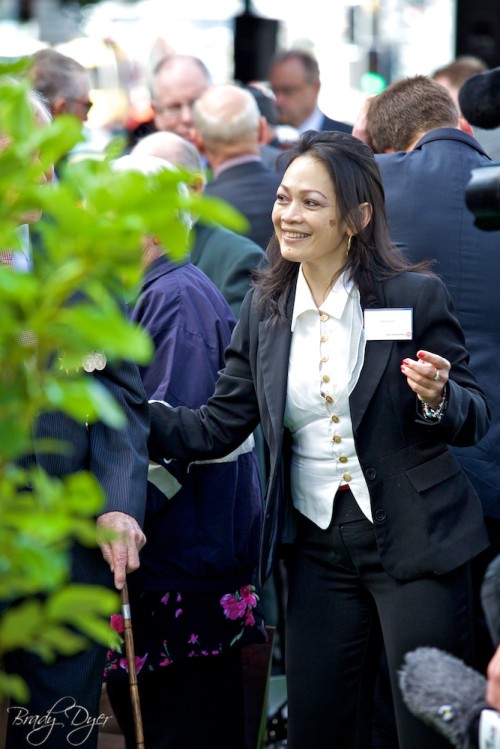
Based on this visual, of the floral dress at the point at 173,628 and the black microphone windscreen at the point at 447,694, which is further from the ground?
the black microphone windscreen at the point at 447,694

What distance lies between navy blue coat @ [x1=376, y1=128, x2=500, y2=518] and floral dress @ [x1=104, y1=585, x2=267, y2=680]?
829 mm

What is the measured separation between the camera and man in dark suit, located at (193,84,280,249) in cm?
548

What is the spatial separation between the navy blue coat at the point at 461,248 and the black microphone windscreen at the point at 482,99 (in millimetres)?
80

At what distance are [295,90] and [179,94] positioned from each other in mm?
1678

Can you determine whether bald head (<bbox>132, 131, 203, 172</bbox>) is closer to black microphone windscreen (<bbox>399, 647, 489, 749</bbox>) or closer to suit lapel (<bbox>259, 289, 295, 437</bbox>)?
suit lapel (<bbox>259, 289, 295, 437</bbox>)

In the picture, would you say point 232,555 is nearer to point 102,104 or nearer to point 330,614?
point 330,614

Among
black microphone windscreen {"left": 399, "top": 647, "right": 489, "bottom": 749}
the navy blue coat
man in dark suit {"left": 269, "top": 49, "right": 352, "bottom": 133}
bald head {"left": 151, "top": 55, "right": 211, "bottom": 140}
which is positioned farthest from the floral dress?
man in dark suit {"left": 269, "top": 49, "right": 352, "bottom": 133}

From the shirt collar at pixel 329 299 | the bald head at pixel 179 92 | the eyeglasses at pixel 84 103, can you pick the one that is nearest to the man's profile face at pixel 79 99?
the eyeglasses at pixel 84 103

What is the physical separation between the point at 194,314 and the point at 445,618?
1145 millimetres

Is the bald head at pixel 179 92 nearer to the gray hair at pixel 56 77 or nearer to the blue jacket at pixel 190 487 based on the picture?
the gray hair at pixel 56 77

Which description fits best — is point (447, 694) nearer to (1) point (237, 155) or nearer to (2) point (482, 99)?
(2) point (482, 99)

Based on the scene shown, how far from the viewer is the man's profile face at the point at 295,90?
842 centimetres

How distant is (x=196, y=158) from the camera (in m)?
4.83
